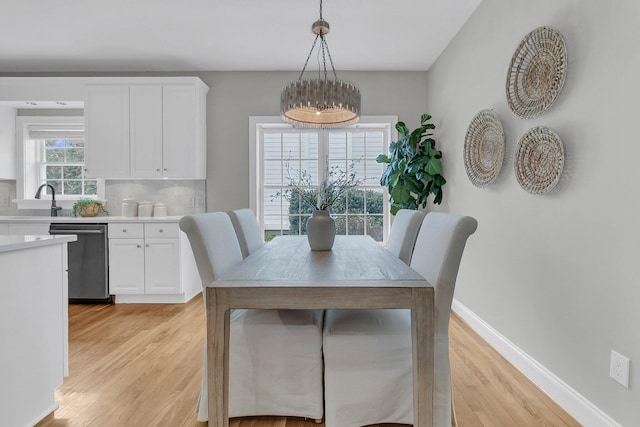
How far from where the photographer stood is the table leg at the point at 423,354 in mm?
1385

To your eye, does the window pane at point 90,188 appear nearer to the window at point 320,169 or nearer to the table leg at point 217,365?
the window at point 320,169

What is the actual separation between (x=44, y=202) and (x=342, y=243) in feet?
12.7

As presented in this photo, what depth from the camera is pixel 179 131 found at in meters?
4.07

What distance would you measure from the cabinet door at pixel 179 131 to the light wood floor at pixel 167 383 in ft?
5.55

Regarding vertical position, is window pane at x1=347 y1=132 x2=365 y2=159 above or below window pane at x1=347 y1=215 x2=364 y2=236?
above

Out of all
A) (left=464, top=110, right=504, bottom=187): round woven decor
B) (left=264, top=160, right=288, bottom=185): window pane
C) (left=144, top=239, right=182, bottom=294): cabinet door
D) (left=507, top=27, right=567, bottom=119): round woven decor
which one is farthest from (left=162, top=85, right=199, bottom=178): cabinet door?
(left=507, top=27, right=567, bottom=119): round woven decor

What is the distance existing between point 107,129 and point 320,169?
2.44 m

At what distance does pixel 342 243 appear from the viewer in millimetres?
2719

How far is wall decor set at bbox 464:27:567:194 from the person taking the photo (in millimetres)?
1954

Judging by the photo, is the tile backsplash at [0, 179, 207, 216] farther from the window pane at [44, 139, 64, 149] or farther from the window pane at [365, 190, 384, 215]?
the window pane at [365, 190, 384, 215]

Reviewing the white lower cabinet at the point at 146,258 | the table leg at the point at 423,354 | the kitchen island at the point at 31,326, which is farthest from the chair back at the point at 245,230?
the table leg at the point at 423,354

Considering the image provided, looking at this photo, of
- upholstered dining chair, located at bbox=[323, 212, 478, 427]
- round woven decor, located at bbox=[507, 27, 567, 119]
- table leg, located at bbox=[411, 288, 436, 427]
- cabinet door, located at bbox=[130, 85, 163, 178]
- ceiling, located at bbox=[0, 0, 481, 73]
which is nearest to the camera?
table leg, located at bbox=[411, 288, 436, 427]

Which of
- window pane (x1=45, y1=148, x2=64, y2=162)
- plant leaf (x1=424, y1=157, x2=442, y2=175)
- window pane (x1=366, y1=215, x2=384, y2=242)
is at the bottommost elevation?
window pane (x1=366, y1=215, x2=384, y2=242)

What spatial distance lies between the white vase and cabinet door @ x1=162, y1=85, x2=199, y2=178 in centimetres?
224
